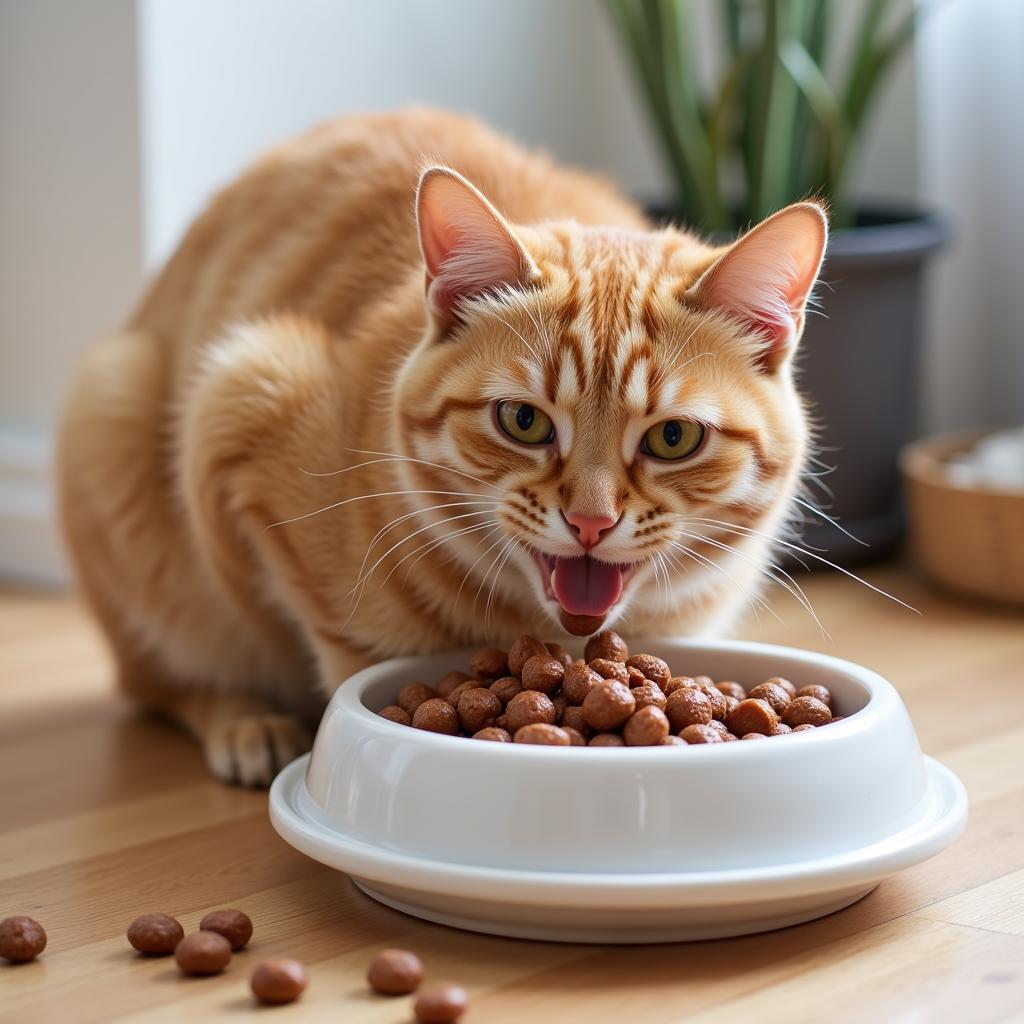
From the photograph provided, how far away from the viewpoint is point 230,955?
1206 mm

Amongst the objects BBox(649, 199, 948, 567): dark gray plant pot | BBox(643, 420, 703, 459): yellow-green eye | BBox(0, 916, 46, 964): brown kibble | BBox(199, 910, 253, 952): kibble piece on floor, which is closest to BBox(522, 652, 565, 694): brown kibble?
BBox(643, 420, 703, 459): yellow-green eye

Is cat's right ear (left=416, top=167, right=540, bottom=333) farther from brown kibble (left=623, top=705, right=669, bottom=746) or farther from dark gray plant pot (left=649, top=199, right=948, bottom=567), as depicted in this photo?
dark gray plant pot (left=649, top=199, right=948, bottom=567)

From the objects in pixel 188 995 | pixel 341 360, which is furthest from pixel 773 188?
pixel 188 995

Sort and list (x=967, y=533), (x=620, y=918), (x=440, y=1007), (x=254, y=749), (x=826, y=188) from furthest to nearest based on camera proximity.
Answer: (x=826, y=188) < (x=967, y=533) < (x=254, y=749) < (x=620, y=918) < (x=440, y=1007)

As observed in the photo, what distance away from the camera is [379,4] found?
9.11ft

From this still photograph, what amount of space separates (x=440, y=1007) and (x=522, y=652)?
40 cm

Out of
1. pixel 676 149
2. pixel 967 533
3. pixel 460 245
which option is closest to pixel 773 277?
pixel 460 245

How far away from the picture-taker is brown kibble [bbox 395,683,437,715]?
55.1 inches

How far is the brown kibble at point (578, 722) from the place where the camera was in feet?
4.26

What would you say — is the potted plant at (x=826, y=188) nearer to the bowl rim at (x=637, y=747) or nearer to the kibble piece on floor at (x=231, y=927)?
the bowl rim at (x=637, y=747)

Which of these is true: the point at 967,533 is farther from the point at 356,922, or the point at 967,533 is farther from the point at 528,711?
the point at 356,922

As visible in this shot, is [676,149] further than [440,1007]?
Yes

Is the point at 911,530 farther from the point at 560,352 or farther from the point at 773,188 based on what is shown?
the point at 560,352

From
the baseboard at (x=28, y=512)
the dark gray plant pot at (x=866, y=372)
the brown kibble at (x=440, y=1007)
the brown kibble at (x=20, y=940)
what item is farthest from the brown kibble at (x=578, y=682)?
the baseboard at (x=28, y=512)
